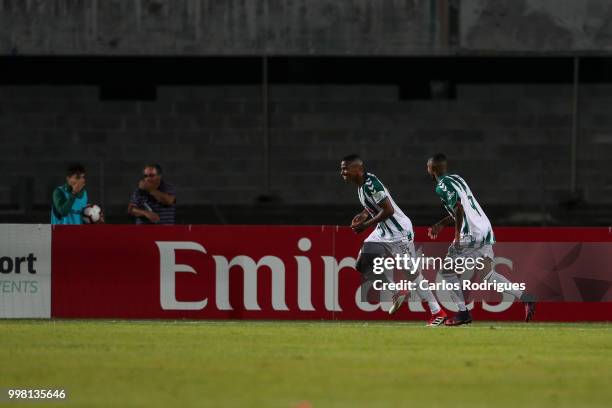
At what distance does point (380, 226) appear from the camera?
15.9 metres

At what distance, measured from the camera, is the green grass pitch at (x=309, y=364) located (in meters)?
9.60

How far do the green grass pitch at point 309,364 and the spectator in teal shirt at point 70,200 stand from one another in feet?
6.76

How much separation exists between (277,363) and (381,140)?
13.1m

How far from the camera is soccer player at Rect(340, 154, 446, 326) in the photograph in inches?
613

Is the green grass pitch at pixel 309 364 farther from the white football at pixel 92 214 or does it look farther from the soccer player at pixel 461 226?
the white football at pixel 92 214

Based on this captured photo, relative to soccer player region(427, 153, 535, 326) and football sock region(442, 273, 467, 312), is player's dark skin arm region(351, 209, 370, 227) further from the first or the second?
football sock region(442, 273, 467, 312)

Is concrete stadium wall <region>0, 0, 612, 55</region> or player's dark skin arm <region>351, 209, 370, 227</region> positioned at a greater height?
concrete stadium wall <region>0, 0, 612, 55</region>

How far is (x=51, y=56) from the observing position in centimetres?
2459

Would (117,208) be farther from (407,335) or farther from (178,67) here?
(407,335)

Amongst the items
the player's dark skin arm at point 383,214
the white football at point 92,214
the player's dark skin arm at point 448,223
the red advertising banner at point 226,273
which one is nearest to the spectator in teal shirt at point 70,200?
the white football at point 92,214

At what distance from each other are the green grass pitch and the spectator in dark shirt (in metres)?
2.22

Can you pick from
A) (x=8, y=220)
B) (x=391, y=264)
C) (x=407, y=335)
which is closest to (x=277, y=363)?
(x=407, y=335)

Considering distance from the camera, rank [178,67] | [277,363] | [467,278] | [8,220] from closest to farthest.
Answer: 1. [277,363]
2. [467,278]
3. [8,220]
4. [178,67]

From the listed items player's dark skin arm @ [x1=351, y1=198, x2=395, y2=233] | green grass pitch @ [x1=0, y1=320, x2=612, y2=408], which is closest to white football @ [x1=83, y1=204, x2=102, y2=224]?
green grass pitch @ [x1=0, y1=320, x2=612, y2=408]
